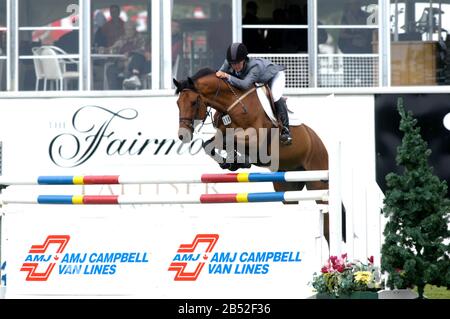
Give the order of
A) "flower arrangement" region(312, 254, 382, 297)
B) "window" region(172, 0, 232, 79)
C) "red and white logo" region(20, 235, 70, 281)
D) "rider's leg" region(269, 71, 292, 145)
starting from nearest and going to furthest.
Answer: "flower arrangement" region(312, 254, 382, 297)
"red and white logo" region(20, 235, 70, 281)
"rider's leg" region(269, 71, 292, 145)
"window" region(172, 0, 232, 79)

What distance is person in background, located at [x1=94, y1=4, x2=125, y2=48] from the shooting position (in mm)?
12922

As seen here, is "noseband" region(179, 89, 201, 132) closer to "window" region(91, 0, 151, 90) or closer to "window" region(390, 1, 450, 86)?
"window" region(91, 0, 151, 90)

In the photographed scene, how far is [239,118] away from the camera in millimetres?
11328

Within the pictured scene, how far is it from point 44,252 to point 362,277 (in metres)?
Answer: 1.86

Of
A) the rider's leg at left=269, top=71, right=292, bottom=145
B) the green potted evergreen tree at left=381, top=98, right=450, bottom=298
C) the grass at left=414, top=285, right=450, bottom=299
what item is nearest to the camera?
the green potted evergreen tree at left=381, top=98, right=450, bottom=298

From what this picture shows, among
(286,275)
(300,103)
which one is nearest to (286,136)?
(300,103)

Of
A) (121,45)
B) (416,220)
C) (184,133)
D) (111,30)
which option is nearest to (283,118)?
(184,133)

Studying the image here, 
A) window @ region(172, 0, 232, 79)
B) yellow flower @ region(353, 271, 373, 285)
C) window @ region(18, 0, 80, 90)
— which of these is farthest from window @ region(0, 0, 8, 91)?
yellow flower @ region(353, 271, 373, 285)

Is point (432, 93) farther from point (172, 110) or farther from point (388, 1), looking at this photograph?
point (172, 110)

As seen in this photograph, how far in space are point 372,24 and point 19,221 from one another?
609 cm

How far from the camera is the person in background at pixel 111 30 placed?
12.9 m

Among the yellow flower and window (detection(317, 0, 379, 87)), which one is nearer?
the yellow flower

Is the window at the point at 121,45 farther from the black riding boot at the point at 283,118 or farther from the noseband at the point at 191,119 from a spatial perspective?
the noseband at the point at 191,119

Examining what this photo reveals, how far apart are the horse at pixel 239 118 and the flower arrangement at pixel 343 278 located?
308cm
